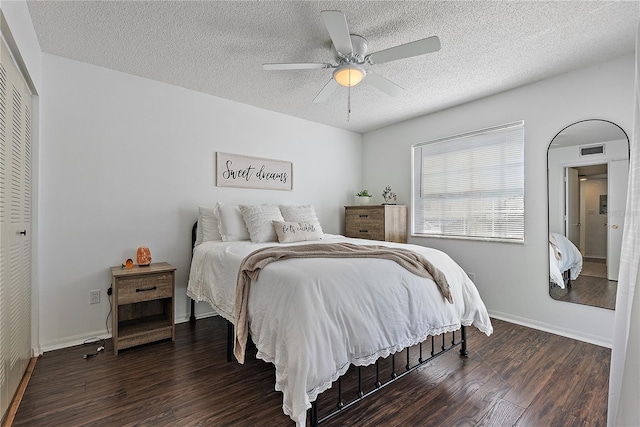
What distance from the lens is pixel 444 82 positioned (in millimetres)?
3037

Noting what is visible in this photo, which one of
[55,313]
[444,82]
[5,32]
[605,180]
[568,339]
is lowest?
[568,339]

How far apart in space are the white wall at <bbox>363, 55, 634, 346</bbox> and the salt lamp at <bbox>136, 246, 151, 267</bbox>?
3375 mm

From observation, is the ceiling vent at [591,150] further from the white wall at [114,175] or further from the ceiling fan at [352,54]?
the white wall at [114,175]

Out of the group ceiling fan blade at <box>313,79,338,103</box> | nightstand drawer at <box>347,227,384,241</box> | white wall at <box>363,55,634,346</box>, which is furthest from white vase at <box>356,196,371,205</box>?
ceiling fan blade at <box>313,79,338,103</box>

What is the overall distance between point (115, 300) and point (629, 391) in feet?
10.00

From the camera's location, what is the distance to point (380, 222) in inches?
159

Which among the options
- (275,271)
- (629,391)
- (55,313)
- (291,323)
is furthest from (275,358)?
(55,313)

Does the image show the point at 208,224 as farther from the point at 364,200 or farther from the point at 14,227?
the point at 364,200

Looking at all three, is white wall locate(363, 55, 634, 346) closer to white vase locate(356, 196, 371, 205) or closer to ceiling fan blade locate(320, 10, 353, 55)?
white vase locate(356, 196, 371, 205)

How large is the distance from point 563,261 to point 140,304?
4.14 metres

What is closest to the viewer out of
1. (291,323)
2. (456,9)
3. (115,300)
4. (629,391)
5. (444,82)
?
(629,391)

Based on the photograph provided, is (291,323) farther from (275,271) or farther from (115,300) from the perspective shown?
(115,300)

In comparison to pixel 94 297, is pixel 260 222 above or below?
above

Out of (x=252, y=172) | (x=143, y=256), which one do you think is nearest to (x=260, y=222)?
(x=252, y=172)
